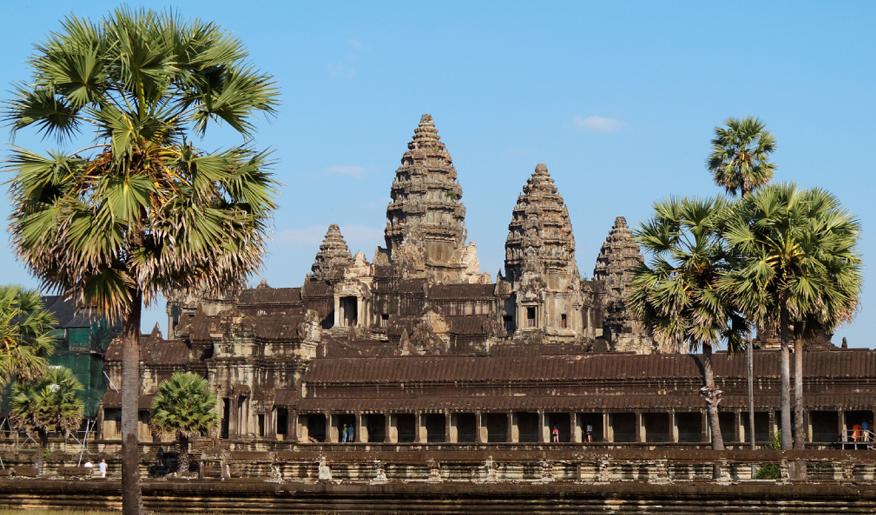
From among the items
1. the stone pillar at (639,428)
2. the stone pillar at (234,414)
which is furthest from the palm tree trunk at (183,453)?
the stone pillar at (639,428)

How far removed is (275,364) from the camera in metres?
79.3

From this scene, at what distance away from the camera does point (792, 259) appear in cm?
4272

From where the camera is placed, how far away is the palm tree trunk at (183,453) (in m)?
59.9

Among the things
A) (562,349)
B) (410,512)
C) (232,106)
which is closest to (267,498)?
(410,512)

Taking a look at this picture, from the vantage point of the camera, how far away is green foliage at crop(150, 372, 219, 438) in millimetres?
63219

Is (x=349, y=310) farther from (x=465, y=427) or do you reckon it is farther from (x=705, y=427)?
(x=705, y=427)

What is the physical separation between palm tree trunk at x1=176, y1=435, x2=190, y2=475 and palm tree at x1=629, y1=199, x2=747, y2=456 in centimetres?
2135

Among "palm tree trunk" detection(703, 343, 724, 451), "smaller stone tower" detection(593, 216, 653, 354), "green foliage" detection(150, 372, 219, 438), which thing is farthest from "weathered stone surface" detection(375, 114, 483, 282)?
"palm tree trunk" detection(703, 343, 724, 451)

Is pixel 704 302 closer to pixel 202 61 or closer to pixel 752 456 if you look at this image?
pixel 752 456

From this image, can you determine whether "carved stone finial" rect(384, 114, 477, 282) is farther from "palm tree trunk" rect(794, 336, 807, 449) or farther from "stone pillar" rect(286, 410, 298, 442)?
"palm tree trunk" rect(794, 336, 807, 449)

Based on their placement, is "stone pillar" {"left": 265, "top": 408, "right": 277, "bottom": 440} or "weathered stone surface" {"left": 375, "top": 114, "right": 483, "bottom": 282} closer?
"stone pillar" {"left": 265, "top": 408, "right": 277, "bottom": 440}

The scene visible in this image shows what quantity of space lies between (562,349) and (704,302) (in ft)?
165

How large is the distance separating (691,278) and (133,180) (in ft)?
71.8

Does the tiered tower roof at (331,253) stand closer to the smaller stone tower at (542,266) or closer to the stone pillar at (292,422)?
the smaller stone tower at (542,266)
